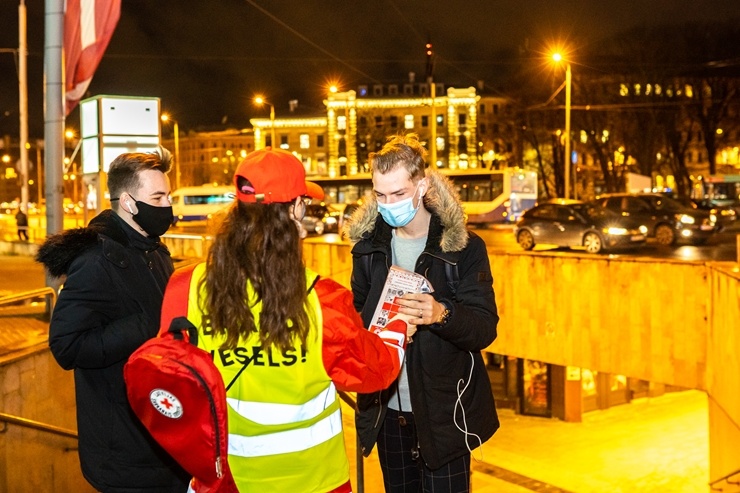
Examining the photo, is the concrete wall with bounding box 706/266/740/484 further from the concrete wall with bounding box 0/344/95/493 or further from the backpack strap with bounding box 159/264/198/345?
the backpack strap with bounding box 159/264/198/345

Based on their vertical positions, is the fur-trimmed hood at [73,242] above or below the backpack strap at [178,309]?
above

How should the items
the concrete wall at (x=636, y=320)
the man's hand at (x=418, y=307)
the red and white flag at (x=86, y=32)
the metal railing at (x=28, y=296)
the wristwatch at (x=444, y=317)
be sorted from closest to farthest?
the man's hand at (x=418, y=307) → the wristwatch at (x=444, y=317) → the metal railing at (x=28, y=296) → the red and white flag at (x=86, y=32) → the concrete wall at (x=636, y=320)

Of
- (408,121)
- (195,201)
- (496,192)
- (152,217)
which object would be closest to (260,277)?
(152,217)

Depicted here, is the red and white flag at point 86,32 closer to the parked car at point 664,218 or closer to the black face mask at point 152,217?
the black face mask at point 152,217

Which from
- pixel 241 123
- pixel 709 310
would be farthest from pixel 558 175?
pixel 241 123

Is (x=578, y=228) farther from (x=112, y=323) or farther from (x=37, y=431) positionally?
(x=112, y=323)

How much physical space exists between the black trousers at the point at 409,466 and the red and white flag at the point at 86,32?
6973 mm

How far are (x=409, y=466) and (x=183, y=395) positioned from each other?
156 cm

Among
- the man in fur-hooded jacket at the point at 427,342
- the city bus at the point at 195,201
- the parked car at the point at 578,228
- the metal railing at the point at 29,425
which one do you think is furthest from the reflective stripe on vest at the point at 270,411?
the city bus at the point at 195,201

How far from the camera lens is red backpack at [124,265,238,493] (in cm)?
262

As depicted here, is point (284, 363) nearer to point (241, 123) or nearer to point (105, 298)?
point (105, 298)

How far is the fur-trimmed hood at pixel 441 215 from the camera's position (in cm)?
374

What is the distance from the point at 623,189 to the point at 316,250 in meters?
42.5

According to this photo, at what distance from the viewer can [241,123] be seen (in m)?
150
